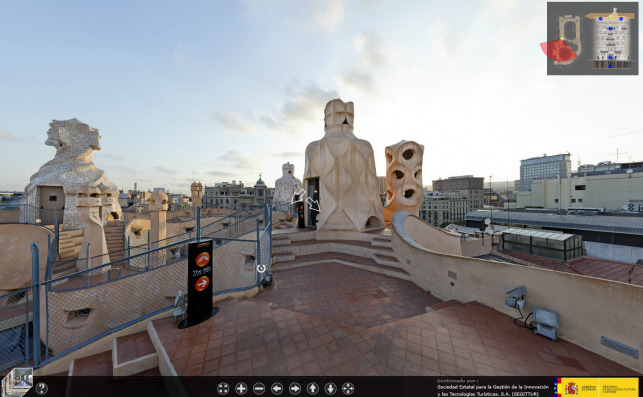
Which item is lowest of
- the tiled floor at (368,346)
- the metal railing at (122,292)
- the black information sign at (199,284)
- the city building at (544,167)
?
the metal railing at (122,292)

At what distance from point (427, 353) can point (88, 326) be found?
1133 cm

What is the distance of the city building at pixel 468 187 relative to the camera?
253 ft

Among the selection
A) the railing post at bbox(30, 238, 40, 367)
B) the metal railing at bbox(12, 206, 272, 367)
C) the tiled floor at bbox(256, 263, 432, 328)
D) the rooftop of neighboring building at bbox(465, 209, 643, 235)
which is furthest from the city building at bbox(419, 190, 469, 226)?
the railing post at bbox(30, 238, 40, 367)

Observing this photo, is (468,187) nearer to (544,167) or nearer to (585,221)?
(544,167)

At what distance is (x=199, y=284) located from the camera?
4926 millimetres

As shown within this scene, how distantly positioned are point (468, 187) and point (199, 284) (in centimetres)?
10748

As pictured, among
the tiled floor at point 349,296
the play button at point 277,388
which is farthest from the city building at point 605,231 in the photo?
the play button at point 277,388

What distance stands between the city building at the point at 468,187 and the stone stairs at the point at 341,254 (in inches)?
3067

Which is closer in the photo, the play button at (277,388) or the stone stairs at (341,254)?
the play button at (277,388)

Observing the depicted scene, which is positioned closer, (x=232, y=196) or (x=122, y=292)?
(x=122, y=292)

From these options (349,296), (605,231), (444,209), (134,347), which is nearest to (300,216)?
(349,296)

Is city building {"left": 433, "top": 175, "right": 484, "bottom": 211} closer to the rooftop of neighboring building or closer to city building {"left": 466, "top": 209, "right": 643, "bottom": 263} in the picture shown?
the rooftop of neighboring building

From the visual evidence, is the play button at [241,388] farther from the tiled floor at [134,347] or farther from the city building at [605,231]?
the city building at [605,231]

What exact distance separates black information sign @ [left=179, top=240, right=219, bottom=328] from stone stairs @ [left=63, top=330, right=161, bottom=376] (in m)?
0.69
